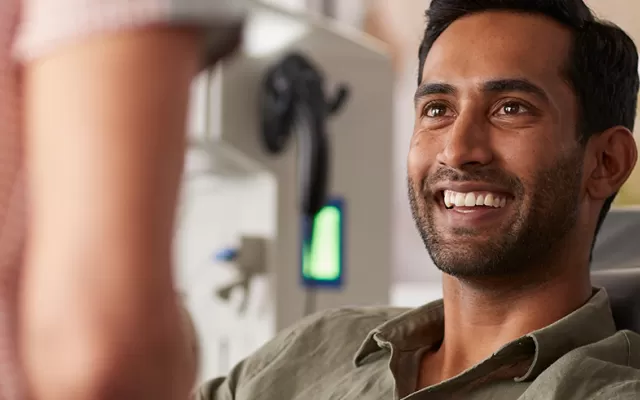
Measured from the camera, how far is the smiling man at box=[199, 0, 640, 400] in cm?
110

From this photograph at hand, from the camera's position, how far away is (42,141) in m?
0.23

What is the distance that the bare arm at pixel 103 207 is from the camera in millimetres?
226

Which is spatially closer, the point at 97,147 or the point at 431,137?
the point at 97,147

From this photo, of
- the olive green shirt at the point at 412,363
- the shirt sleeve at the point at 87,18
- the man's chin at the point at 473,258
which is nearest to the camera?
the shirt sleeve at the point at 87,18

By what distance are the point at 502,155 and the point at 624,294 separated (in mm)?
245

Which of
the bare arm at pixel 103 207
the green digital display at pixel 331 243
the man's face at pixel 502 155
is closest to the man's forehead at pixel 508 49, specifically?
the man's face at pixel 502 155

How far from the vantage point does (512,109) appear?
1.13m

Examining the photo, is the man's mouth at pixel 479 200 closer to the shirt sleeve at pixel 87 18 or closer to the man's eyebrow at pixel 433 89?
the man's eyebrow at pixel 433 89

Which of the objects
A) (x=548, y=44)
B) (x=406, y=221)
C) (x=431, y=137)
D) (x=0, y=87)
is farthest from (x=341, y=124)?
(x=0, y=87)

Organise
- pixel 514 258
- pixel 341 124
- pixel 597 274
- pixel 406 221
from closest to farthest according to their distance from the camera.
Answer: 1. pixel 514 258
2. pixel 597 274
3. pixel 341 124
4. pixel 406 221

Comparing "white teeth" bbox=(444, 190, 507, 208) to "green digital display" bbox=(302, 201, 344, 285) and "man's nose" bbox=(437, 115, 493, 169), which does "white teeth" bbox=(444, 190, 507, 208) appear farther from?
"green digital display" bbox=(302, 201, 344, 285)

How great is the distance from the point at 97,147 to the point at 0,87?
29 mm

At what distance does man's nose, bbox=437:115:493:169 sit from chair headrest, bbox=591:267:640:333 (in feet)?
0.80

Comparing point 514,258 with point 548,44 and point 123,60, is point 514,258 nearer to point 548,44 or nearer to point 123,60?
point 548,44
